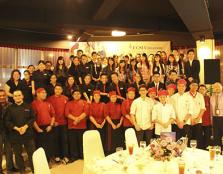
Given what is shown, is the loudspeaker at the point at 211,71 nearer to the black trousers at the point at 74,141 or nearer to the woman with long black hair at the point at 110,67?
the woman with long black hair at the point at 110,67

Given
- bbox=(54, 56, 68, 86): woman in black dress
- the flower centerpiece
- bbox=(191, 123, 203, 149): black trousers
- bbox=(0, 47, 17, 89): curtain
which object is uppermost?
bbox=(0, 47, 17, 89): curtain

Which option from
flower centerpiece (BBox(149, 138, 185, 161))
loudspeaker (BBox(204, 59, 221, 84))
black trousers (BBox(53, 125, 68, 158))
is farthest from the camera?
loudspeaker (BBox(204, 59, 221, 84))

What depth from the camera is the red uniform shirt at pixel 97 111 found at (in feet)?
21.0

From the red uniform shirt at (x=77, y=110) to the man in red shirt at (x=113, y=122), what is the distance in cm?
45

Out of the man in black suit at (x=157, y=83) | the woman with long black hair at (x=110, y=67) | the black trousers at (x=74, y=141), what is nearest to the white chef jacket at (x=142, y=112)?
the man in black suit at (x=157, y=83)

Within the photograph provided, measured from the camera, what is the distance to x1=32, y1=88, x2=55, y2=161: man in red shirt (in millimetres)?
5844

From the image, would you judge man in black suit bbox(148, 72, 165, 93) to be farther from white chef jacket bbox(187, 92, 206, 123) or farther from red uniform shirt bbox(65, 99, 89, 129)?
red uniform shirt bbox(65, 99, 89, 129)

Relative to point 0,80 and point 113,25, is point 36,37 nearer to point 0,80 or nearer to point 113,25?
point 0,80

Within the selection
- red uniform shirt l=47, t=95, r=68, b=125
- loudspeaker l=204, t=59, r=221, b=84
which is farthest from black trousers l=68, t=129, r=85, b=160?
loudspeaker l=204, t=59, r=221, b=84

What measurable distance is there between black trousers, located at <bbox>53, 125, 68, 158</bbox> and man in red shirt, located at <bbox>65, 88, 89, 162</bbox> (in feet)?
0.28

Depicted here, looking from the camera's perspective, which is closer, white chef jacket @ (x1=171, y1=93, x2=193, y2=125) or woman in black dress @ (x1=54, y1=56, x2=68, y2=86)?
white chef jacket @ (x1=171, y1=93, x2=193, y2=125)

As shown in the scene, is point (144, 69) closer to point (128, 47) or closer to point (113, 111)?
point (113, 111)

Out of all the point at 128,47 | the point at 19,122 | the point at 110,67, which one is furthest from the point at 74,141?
the point at 128,47

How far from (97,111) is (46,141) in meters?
1.15
